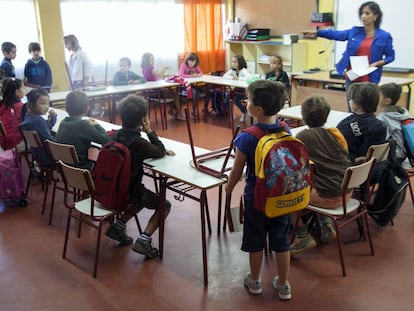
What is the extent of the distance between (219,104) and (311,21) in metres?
1.90

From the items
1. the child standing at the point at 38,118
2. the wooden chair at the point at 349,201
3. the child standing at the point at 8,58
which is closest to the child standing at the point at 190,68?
the child standing at the point at 8,58

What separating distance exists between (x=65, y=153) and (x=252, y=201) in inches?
55.5

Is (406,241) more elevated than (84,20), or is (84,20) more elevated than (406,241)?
(84,20)

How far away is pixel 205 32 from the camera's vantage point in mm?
8703

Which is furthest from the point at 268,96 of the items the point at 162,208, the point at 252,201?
the point at 162,208

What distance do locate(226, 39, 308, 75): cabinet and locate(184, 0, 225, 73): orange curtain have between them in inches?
9.2

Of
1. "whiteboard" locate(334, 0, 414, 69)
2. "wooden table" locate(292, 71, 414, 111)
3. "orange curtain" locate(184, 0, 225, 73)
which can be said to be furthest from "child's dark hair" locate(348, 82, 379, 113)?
"orange curtain" locate(184, 0, 225, 73)

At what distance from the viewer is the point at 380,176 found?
3256mm

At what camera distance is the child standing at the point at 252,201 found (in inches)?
91.3

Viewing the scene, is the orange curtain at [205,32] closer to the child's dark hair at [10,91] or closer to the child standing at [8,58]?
the child standing at [8,58]

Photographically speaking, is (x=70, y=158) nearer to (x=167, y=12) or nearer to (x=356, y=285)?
(x=356, y=285)

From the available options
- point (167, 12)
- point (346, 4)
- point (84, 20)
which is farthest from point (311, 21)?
point (84, 20)

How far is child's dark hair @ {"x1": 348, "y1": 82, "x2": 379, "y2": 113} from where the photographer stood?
309 cm

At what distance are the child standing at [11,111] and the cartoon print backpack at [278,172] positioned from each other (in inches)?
103
